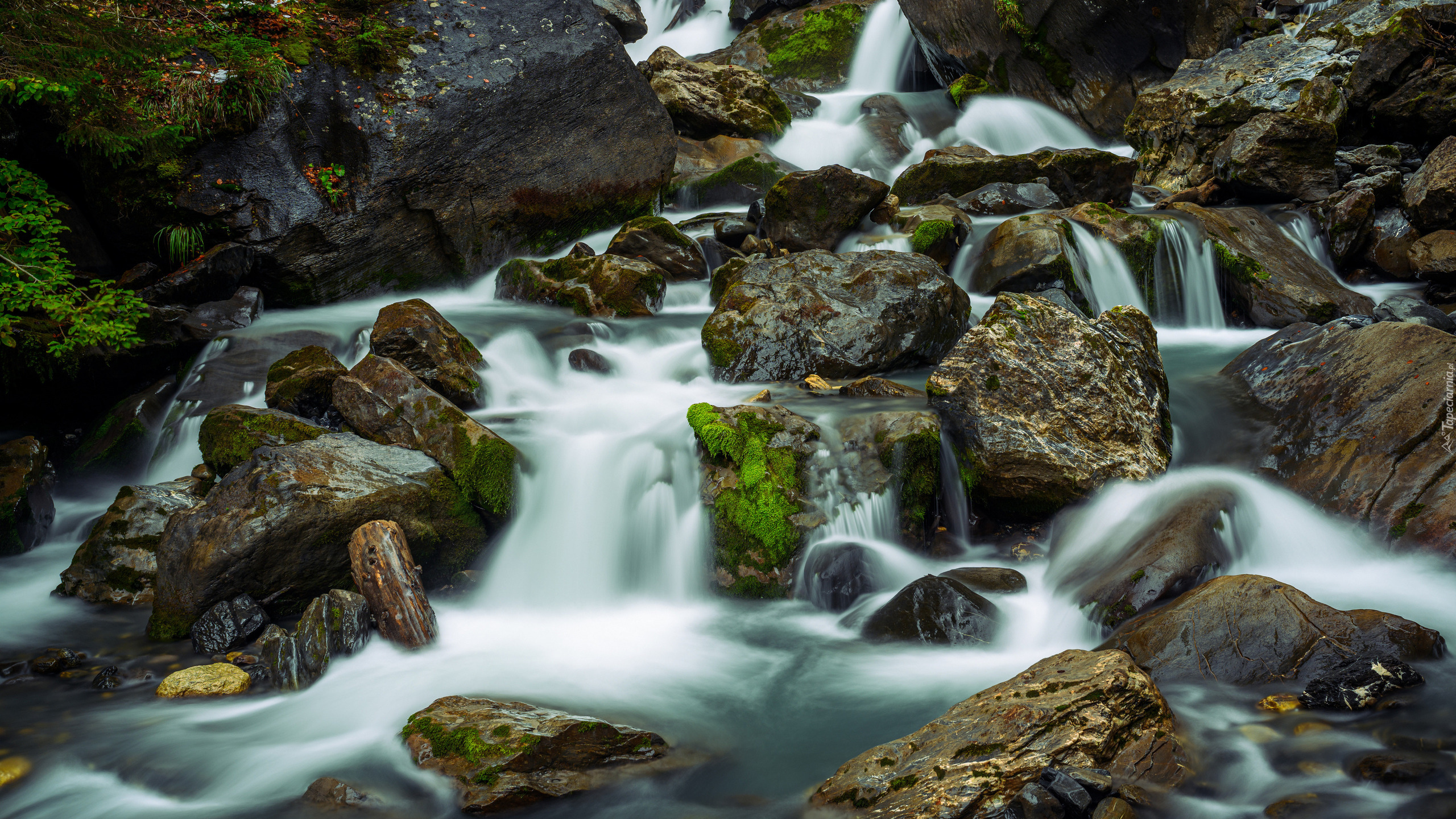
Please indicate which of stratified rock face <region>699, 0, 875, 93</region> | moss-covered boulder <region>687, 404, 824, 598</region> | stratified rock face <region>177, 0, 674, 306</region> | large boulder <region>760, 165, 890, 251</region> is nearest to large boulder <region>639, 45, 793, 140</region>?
stratified rock face <region>177, 0, 674, 306</region>

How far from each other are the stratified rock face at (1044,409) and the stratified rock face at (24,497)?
700 cm

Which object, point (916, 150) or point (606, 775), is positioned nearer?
point (606, 775)

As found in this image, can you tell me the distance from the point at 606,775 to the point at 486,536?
2845mm

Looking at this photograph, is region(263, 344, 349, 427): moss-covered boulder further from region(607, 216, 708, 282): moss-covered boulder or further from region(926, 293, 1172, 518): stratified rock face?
region(926, 293, 1172, 518): stratified rock face

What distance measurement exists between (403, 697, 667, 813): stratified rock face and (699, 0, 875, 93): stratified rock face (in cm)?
1924

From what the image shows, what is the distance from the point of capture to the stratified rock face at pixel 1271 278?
29.2ft

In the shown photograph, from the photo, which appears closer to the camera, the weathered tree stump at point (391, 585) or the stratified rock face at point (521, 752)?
the stratified rock face at point (521, 752)

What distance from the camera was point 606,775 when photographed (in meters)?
3.51

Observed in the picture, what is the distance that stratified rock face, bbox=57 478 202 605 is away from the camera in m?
5.64

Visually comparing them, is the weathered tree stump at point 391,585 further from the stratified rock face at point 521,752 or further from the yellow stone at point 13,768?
the yellow stone at point 13,768

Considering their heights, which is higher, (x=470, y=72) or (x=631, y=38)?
(x=631, y=38)

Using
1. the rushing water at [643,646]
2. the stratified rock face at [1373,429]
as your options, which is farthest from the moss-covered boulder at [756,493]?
the stratified rock face at [1373,429]

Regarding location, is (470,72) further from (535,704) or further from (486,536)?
(535,704)

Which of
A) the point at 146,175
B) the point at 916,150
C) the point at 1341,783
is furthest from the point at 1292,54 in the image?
the point at 146,175
